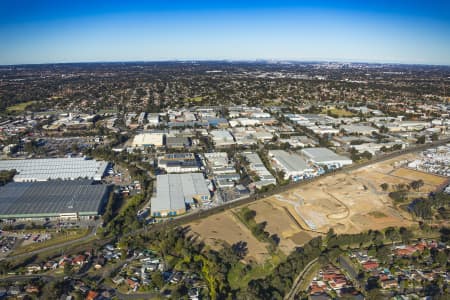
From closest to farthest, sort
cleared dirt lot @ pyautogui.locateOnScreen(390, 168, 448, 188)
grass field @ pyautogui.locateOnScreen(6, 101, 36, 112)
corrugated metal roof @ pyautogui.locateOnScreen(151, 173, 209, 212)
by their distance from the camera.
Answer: corrugated metal roof @ pyautogui.locateOnScreen(151, 173, 209, 212) → cleared dirt lot @ pyautogui.locateOnScreen(390, 168, 448, 188) → grass field @ pyautogui.locateOnScreen(6, 101, 36, 112)

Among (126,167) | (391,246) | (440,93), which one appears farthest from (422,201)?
(440,93)

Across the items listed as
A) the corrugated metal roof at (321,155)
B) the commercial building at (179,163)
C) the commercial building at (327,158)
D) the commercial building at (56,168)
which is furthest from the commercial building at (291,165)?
the commercial building at (56,168)

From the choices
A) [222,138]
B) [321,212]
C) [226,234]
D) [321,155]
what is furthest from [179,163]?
[321,155]

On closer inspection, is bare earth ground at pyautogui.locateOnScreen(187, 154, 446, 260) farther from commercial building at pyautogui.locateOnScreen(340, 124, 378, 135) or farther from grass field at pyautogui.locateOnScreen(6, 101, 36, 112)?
grass field at pyautogui.locateOnScreen(6, 101, 36, 112)

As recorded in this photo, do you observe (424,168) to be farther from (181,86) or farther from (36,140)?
(181,86)

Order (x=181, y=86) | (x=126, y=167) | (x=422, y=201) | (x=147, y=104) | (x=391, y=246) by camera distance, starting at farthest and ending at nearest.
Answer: (x=181, y=86)
(x=147, y=104)
(x=126, y=167)
(x=422, y=201)
(x=391, y=246)

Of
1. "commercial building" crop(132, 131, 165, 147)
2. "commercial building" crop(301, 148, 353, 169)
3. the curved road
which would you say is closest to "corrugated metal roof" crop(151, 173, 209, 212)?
the curved road

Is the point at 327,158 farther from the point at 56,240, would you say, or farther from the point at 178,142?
the point at 56,240
